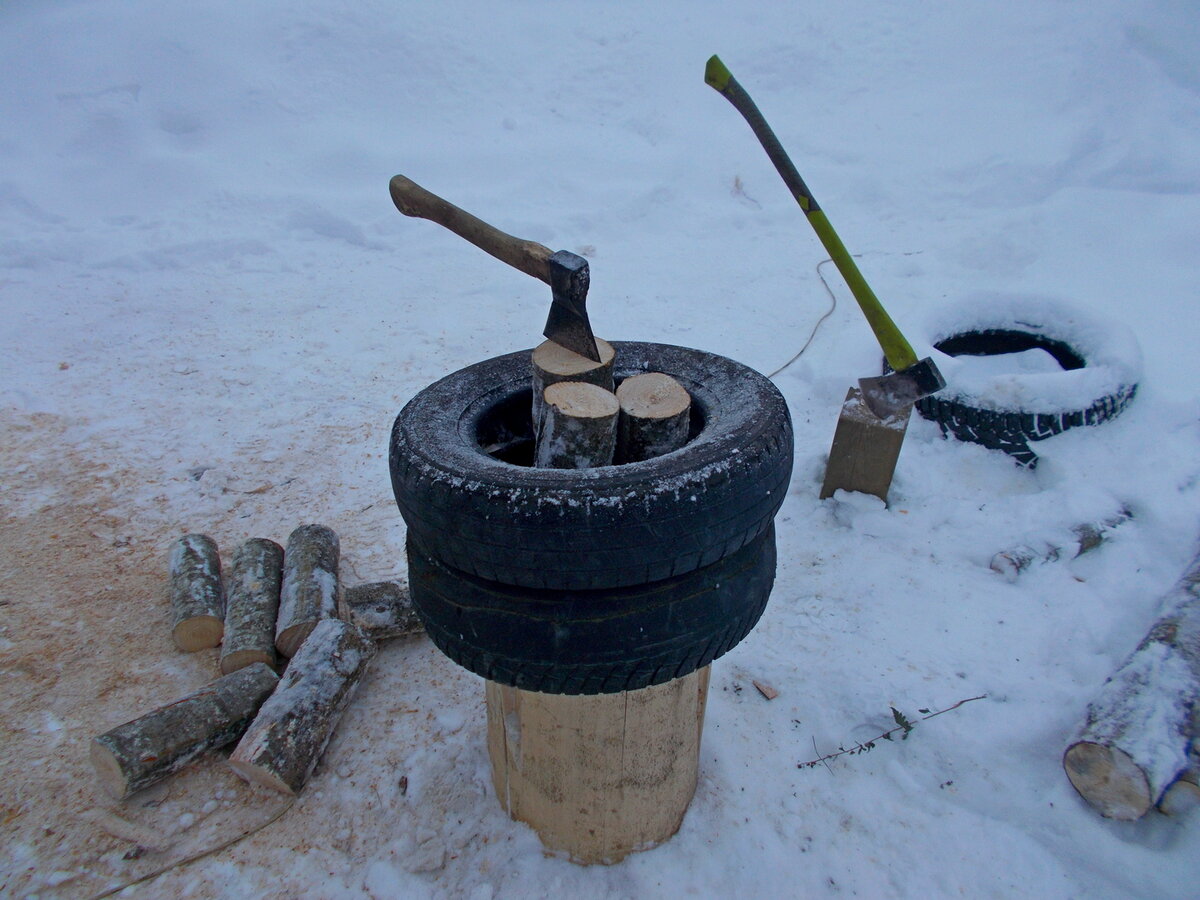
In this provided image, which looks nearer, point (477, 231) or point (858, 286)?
point (477, 231)

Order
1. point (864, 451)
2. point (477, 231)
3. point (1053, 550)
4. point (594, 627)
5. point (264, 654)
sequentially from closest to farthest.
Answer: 1. point (594, 627)
2. point (477, 231)
3. point (264, 654)
4. point (1053, 550)
5. point (864, 451)

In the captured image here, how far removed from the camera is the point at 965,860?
2426 millimetres

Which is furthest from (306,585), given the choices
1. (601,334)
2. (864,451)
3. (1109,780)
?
(601,334)

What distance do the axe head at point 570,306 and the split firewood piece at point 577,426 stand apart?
0.17 meters

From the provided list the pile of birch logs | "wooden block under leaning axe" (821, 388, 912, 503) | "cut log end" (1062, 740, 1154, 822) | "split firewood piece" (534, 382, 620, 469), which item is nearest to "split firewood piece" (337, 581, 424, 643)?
the pile of birch logs

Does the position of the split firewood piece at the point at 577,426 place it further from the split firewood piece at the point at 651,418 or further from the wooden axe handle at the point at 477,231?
the wooden axe handle at the point at 477,231

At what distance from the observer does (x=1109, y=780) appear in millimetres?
2465

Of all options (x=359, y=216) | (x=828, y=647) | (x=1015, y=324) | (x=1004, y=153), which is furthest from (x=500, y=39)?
(x=828, y=647)

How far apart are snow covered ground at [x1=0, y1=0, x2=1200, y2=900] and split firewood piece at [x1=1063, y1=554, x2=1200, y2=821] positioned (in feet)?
0.39

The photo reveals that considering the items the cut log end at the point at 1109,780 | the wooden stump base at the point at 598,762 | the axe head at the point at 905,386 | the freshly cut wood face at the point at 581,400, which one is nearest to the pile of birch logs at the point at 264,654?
the wooden stump base at the point at 598,762

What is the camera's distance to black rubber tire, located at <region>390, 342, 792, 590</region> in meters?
1.64

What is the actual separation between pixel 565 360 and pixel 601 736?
1.06m

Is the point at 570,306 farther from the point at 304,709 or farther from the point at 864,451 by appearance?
the point at 864,451

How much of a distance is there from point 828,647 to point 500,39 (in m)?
10.1
